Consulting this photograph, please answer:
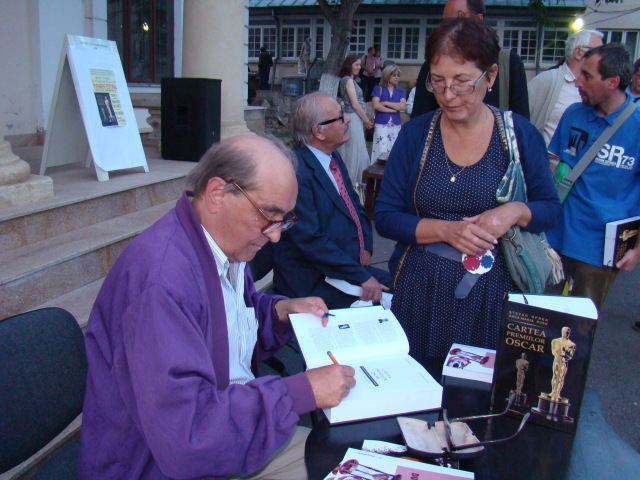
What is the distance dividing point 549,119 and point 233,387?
3.15 meters

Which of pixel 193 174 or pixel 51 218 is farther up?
pixel 193 174

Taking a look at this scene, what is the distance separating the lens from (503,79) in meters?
2.78

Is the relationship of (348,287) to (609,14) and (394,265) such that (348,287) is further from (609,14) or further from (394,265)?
(609,14)

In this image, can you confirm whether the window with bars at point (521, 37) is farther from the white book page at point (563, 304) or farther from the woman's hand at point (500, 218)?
the white book page at point (563, 304)

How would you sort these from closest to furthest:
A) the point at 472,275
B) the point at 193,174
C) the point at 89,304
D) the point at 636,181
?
1. the point at 193,174
2. the point at 472,275
3. the point at 636,181
4. the point at 89,304

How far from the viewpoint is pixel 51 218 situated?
11.8 ft

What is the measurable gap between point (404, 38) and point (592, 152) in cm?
2267

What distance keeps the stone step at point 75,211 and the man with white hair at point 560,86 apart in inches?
124

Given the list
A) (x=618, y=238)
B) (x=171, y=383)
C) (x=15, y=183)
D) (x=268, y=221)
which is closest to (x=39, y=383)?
(x=171, y=383)

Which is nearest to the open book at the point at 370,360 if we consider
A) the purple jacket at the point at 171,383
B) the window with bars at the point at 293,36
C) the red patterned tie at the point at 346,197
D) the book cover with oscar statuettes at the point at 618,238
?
the purple jacket at the point at 171,383

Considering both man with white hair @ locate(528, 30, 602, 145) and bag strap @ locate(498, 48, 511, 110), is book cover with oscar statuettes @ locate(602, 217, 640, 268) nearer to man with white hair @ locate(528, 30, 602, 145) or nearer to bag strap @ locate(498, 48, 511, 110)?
bag strap @ locate(498, 48, 511, 110)

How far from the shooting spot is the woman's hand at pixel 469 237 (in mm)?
1854

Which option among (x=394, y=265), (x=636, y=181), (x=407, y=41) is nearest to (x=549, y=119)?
(x=636, y=181)

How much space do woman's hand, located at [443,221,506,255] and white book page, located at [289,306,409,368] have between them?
36 cm
